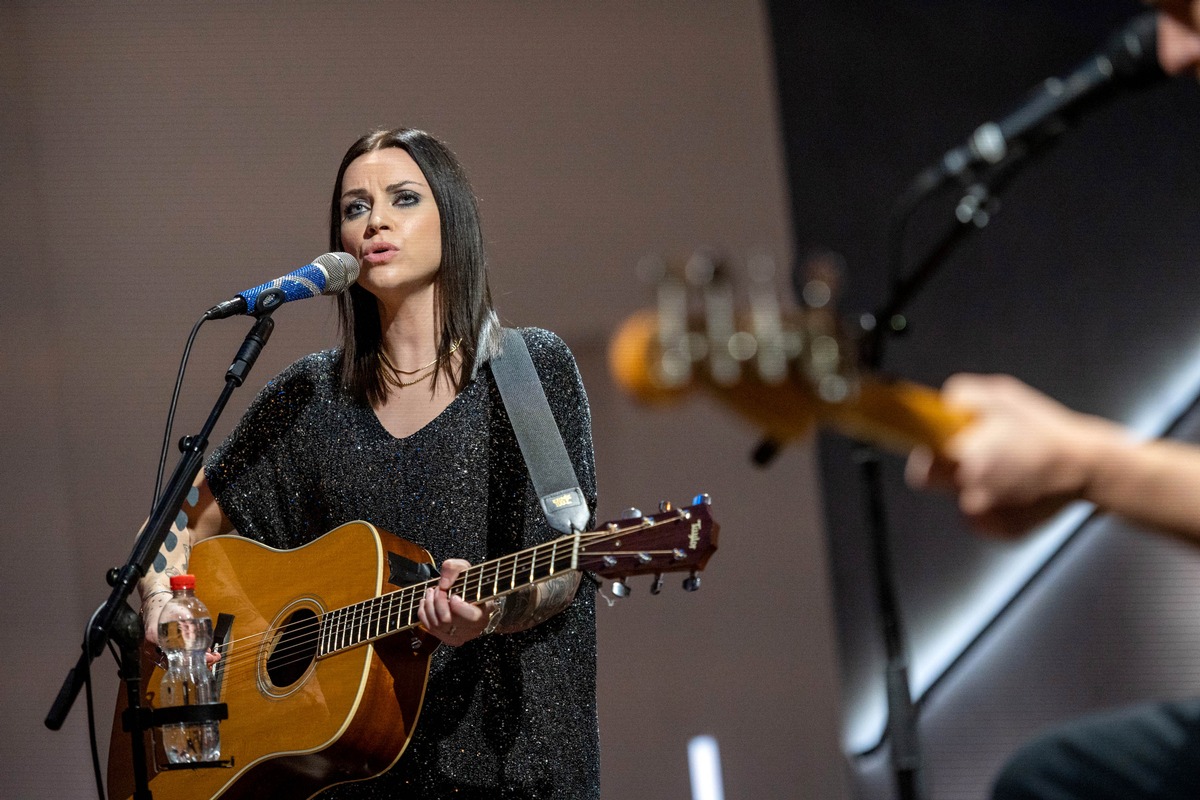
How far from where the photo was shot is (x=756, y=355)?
1267mm

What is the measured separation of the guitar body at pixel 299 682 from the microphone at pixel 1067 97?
143 cm

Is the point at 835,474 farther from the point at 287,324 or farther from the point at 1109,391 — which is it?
the point at 287,324

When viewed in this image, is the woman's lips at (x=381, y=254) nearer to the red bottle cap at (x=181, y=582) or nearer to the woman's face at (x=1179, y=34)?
the red bottle cap at (x=181, y=582)

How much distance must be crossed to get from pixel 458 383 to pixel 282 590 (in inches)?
24.4

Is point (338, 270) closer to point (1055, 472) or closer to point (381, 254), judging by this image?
point (381, 254)

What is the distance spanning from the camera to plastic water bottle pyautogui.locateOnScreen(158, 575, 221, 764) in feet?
7.84

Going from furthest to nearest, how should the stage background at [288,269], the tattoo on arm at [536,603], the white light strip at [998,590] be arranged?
the white light strip at [998,590] → the stage background at [288,269] → the tattoo on arm at [536,603]

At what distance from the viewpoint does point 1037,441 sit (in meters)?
1.29

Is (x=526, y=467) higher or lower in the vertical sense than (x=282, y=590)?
higher

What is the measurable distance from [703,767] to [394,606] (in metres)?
2.22

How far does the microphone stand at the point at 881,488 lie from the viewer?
4.91ft

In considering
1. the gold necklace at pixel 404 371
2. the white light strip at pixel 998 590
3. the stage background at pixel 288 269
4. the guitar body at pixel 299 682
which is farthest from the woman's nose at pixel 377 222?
the white light strip at pixel 998 590

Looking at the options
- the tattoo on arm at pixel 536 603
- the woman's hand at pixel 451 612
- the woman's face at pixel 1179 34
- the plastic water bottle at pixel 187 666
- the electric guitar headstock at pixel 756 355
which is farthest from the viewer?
the plastic water bottle at pixel 187 666

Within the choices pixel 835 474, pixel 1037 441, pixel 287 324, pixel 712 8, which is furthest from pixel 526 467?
pixel 712 8
